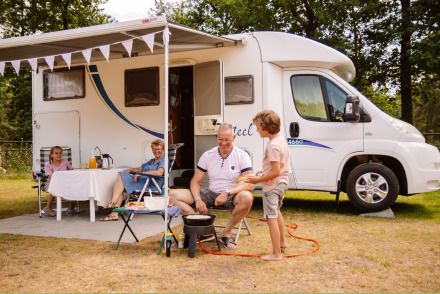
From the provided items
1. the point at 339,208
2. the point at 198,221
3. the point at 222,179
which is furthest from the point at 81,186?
the point at 339,208

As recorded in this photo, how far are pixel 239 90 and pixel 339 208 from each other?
8.37 ft

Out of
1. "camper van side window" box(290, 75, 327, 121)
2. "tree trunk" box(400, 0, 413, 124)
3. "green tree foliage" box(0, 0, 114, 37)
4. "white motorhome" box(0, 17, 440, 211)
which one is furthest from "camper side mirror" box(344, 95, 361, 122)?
"green tree foliage" box(0, 0, 114, 37)

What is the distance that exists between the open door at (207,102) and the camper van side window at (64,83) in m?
2.12

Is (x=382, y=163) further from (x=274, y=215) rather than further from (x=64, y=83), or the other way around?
(x=64, y=83)

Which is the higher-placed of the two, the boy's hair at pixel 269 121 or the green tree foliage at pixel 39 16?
the green tree foliage at pixel 39 16

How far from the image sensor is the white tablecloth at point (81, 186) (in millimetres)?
5688

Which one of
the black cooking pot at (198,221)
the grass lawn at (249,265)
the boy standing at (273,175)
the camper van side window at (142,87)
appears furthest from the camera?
the camper van side window at (142,87)

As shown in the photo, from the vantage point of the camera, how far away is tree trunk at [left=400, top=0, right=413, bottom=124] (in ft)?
44.4

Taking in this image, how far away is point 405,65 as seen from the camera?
46.4ft

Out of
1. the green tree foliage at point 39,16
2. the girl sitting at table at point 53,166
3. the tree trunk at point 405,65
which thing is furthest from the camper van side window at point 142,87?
the green tree foliage at point 39,16

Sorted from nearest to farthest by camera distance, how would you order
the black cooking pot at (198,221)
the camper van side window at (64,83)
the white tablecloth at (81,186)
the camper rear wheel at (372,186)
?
the black cooking pot at (198,221) → the white tablecloth at (81,186) → the camper rear wheel at (372,186) → the camper van side window at (64,83)

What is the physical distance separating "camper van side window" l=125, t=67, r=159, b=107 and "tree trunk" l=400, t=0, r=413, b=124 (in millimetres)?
9833

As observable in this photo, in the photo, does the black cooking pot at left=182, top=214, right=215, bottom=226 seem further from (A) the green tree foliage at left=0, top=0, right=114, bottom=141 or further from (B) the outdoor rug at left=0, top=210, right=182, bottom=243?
(A) the green tree foliage at left=0, top=0, right=114, bottom=141

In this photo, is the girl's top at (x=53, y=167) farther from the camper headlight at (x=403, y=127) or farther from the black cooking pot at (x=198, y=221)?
the camper headlight at (x=403, y=127)
